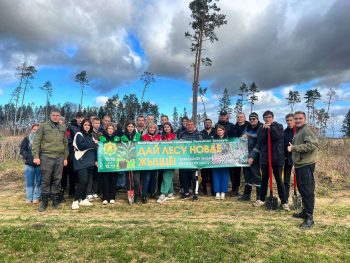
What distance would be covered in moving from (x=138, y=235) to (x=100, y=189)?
416cm

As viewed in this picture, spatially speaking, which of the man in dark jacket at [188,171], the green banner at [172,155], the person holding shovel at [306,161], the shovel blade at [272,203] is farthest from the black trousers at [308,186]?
the man in dark jacket at [188,171]

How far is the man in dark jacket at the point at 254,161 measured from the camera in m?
8.42

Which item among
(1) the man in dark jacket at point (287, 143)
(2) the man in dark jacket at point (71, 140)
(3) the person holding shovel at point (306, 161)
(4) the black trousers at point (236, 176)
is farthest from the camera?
(4) the black trousers at point (236, 176)

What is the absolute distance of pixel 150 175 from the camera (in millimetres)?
8773

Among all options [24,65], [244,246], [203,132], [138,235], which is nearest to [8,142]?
[203,132]

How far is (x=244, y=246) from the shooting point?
5.07m

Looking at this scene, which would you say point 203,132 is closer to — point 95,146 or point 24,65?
point 95,146

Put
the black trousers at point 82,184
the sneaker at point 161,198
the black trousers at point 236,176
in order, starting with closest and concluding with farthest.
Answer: the black trousers at point 82,184 < the sneaker at point 161,198 < the black trousers at point 236,176

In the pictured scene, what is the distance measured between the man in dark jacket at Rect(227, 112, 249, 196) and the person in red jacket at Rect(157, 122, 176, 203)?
1.83m

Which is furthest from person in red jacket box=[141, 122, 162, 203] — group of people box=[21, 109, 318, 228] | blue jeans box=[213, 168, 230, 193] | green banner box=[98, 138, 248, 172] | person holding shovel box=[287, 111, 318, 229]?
person holding shovel box=[287, 111, 318, 229]

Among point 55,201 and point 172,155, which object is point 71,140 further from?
point 172,155

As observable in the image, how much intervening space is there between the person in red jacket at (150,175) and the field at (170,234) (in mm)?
634

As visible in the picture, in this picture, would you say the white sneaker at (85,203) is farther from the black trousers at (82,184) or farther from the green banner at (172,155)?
the green banner at (172,155)

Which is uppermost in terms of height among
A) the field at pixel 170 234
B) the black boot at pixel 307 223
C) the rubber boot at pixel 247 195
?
the rubber boot at pixel 247 195
